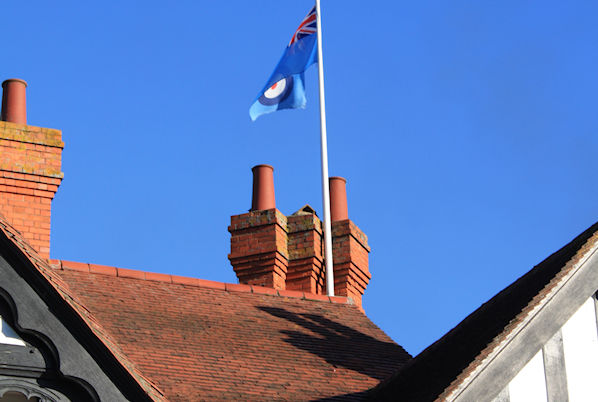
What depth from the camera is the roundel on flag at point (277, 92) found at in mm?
23750

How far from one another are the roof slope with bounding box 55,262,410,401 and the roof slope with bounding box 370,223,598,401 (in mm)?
873

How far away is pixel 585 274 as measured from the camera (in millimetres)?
12648

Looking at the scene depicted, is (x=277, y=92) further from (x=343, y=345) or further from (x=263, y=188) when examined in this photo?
(x=343, y=345)

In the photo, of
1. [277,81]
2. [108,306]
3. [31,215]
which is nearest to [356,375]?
[108,306]

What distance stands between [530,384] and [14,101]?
9.60m

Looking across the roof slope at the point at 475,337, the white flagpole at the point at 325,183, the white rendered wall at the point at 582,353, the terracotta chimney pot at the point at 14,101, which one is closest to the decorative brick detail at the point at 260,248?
the white flagpole at the point at 325,183

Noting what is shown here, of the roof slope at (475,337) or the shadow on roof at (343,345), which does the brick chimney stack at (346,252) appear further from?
the roof slope at (475,337)

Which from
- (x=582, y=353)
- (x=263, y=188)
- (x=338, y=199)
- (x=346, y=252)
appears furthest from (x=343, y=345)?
(x=338, y=199)

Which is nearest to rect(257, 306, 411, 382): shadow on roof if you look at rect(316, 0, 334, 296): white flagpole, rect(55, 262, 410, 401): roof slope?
rect(55, 262, 410, 401): roof slope

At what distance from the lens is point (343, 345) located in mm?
15805

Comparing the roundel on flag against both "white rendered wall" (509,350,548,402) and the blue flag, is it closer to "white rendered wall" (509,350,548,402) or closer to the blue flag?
the blue flag

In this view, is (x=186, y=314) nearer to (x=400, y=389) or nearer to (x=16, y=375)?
(x=400, y=389)

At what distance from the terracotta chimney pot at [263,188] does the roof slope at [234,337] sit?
124 inches

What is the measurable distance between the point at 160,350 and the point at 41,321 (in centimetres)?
401
